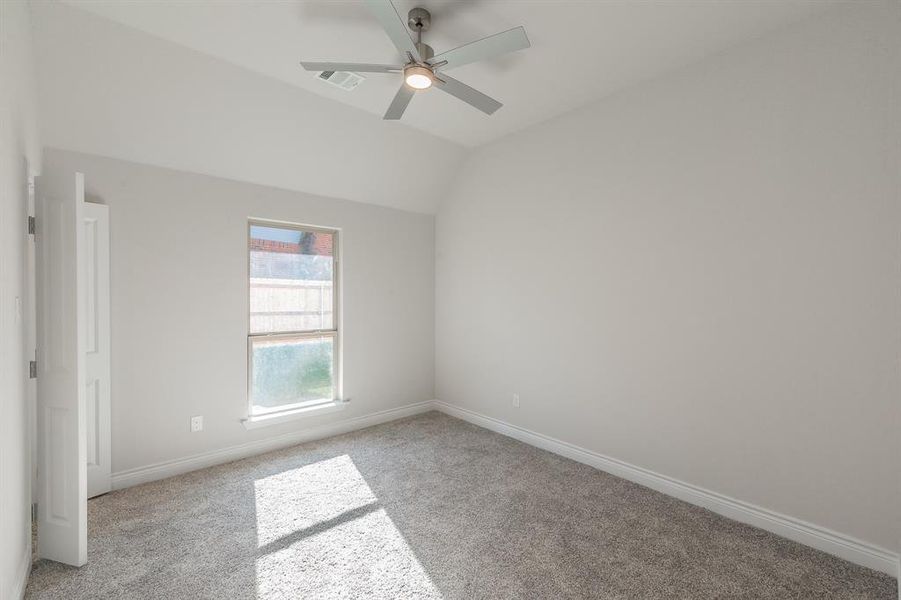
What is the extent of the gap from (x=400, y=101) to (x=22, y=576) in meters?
3.07

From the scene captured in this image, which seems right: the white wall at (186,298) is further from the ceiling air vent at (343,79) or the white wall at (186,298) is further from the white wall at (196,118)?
the ceiling air vent at (343,79)

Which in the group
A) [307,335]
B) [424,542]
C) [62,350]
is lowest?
[424,542]

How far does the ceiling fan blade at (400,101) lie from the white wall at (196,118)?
75 centimetres

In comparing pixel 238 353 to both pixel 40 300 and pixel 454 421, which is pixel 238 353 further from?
pixel 454 421

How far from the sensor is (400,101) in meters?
2.49

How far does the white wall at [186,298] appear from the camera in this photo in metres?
2.90

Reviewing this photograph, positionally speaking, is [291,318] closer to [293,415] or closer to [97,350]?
[293,415]

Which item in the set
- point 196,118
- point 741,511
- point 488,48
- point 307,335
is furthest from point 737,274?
point 196,118

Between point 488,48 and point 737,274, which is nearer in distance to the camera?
point 488,48

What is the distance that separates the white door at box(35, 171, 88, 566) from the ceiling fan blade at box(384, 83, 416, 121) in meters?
1.70

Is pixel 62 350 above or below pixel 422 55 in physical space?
below

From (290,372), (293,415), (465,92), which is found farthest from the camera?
(290,372)

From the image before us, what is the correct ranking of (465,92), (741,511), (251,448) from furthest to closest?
(251,448)
(741,511)
(465,92)

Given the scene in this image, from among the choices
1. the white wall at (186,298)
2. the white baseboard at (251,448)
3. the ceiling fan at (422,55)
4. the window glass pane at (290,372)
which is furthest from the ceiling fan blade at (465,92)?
the white baseboard at (251,448)
